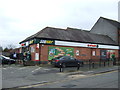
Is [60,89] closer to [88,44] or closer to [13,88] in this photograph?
[13,88]

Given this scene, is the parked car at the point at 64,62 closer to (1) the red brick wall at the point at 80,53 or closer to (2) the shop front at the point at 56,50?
(1) the red brick wall at the point at 80,53

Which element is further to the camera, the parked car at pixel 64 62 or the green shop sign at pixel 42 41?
the green shop sign at pixel 42 41

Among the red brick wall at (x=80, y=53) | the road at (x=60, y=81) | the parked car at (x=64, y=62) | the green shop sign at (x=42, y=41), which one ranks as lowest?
the road at (x=60, y=81)

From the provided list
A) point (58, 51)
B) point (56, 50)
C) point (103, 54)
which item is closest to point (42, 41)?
point (56, 50)

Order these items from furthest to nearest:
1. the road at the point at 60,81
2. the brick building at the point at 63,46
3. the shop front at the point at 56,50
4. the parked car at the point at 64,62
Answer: the brick building at the point at 63,46, the shop front at the point at 56,50, the parked car at the point at 64,62, the road at the point at 60,81

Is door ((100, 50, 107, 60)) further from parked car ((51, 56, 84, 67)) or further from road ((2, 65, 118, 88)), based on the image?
road ((2, 65, 118, 88))

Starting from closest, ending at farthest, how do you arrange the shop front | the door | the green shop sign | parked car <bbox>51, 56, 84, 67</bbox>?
parked car <bbox>51, 56, 84, 67</bbox>, the green shop sign, the shop front, the door

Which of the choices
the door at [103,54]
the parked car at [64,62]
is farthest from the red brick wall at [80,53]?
the parked car at [64,62]

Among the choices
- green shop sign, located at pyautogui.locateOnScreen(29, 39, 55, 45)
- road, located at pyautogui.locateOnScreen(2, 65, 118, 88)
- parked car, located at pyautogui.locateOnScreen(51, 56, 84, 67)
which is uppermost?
green shop sign, located at pyautogui.locateOnScreen(29, 39, 55, 45)

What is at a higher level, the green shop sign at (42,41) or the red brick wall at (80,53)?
the green shop sign at (42,41)

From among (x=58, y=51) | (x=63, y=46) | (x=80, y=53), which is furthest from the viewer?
(x=80, y=53)

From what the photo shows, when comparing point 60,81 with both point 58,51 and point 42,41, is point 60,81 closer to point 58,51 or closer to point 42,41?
point 42,41

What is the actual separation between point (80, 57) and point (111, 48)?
31.7 feet

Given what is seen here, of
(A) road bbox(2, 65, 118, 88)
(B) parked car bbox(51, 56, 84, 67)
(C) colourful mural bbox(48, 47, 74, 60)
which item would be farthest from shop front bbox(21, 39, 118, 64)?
(A) road bbox(2, 65, 118, 88)
